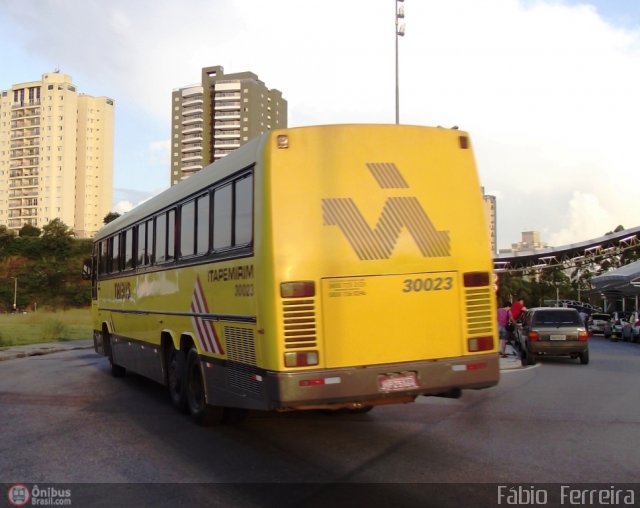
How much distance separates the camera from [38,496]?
5.67 meters

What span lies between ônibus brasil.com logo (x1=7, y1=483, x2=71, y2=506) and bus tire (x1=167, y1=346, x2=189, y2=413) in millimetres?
3512

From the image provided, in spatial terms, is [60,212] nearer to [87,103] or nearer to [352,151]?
[87,103]

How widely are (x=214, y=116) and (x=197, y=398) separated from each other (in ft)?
468

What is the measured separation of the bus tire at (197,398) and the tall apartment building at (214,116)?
135 m

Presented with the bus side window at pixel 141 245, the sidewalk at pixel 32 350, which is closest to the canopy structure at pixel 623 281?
the sidewalk at pixel 32 350

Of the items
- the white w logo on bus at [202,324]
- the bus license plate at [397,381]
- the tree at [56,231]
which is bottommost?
the bus license plate at [397,381]

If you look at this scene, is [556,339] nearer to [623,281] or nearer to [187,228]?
[187,228]

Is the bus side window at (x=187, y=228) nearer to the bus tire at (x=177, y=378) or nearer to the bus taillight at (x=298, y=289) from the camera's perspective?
the bus tire at (x=177, y=378)

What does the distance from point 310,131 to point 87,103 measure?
156m

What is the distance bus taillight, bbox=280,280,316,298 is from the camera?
6387 mm

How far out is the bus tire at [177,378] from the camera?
30.9ft

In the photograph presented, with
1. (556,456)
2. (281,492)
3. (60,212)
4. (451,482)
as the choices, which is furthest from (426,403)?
(60,212)

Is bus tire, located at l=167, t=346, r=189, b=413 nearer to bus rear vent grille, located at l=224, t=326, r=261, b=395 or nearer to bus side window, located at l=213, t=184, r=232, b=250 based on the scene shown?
bus rear vent grille, located at l=224, t=326, r=261, b=395

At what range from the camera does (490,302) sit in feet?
23.7
